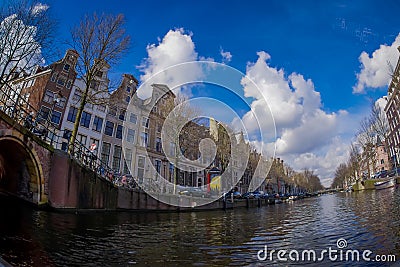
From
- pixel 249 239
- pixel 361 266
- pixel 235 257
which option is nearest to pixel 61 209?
pixel 249 239

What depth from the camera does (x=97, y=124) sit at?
114ft

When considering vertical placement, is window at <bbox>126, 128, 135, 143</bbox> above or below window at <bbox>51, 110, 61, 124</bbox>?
below

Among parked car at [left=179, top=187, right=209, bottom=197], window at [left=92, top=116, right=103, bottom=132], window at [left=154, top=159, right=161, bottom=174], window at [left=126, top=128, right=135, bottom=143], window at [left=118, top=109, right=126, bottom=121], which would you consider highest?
window at [left=118, top=109, right=126, bottom=121]

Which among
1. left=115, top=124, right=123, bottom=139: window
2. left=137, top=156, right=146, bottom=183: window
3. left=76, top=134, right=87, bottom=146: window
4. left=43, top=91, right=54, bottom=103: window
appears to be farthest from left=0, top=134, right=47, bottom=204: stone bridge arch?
left=137, top=156, right=146, bottom=183: window

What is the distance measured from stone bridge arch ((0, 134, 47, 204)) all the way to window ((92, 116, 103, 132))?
20947mm

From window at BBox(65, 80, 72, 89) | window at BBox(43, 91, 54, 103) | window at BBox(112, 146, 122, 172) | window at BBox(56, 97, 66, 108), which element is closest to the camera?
window at BBox(43, 91, 54, 103)

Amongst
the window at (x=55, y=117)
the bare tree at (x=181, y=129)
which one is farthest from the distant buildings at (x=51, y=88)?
the bare tree at (x=181, y=129)

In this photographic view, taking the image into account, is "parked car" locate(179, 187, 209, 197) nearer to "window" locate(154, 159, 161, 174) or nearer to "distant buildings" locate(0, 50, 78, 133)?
"window" locate(154, 159, 161, 174)

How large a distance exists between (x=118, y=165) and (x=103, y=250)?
31658 mm

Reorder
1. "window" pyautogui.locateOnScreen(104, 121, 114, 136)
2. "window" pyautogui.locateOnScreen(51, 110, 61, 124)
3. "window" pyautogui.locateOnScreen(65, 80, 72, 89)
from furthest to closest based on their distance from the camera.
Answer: "window" pyautogui.locateOnScreen(104, 121, 114, 136), "window" pyautogui.locateOnScreen(65, 80, 72, 89), "window" pyautogui.locateOnScreen(51, 110, 61, 124)

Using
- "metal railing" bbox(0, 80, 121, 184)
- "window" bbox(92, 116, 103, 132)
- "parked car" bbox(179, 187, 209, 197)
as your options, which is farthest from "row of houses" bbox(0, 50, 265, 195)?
"metal railing" bbox(0, 80, 121, 184)

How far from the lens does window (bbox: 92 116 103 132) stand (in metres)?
34.4

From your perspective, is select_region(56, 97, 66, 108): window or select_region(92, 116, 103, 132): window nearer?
select_region(56, 97, 66, 108): window

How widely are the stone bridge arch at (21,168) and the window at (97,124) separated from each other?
20.9 meters
